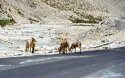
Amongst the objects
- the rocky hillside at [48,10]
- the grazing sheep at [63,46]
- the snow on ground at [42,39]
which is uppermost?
the rocky hillside at [48,10]

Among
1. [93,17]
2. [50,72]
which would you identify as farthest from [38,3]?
[50,72]

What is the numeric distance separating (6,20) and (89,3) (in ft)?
191

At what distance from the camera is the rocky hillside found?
294 ft

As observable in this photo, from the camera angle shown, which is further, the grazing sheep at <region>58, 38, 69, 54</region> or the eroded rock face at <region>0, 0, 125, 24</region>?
the eroded rock face at <region>0, 0, 125, 24</region>

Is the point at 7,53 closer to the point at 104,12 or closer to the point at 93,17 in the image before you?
the point at 93,17

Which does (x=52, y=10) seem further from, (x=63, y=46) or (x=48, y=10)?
(x=63, y=46)

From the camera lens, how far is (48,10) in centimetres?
10725

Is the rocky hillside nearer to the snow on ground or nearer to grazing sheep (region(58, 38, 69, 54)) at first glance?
the snow on ground

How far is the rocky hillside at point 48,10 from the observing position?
294 feet

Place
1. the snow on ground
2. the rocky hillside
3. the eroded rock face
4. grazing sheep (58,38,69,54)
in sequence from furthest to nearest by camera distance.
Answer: the eroded rock face < the rocky hillside < the snow on ground < grazing sheep (58,38,69,54)

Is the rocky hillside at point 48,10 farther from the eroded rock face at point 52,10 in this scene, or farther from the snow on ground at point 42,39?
the snow on ground at point 42,39

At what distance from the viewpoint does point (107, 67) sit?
27.4 metres

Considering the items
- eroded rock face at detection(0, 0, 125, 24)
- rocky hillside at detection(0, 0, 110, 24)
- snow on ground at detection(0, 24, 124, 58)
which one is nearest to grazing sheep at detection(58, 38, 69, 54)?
snow on ground at detection(0, 24, 124, 58)

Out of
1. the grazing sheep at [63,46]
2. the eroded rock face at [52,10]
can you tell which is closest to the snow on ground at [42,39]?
the grazing sheep at [63,46]
